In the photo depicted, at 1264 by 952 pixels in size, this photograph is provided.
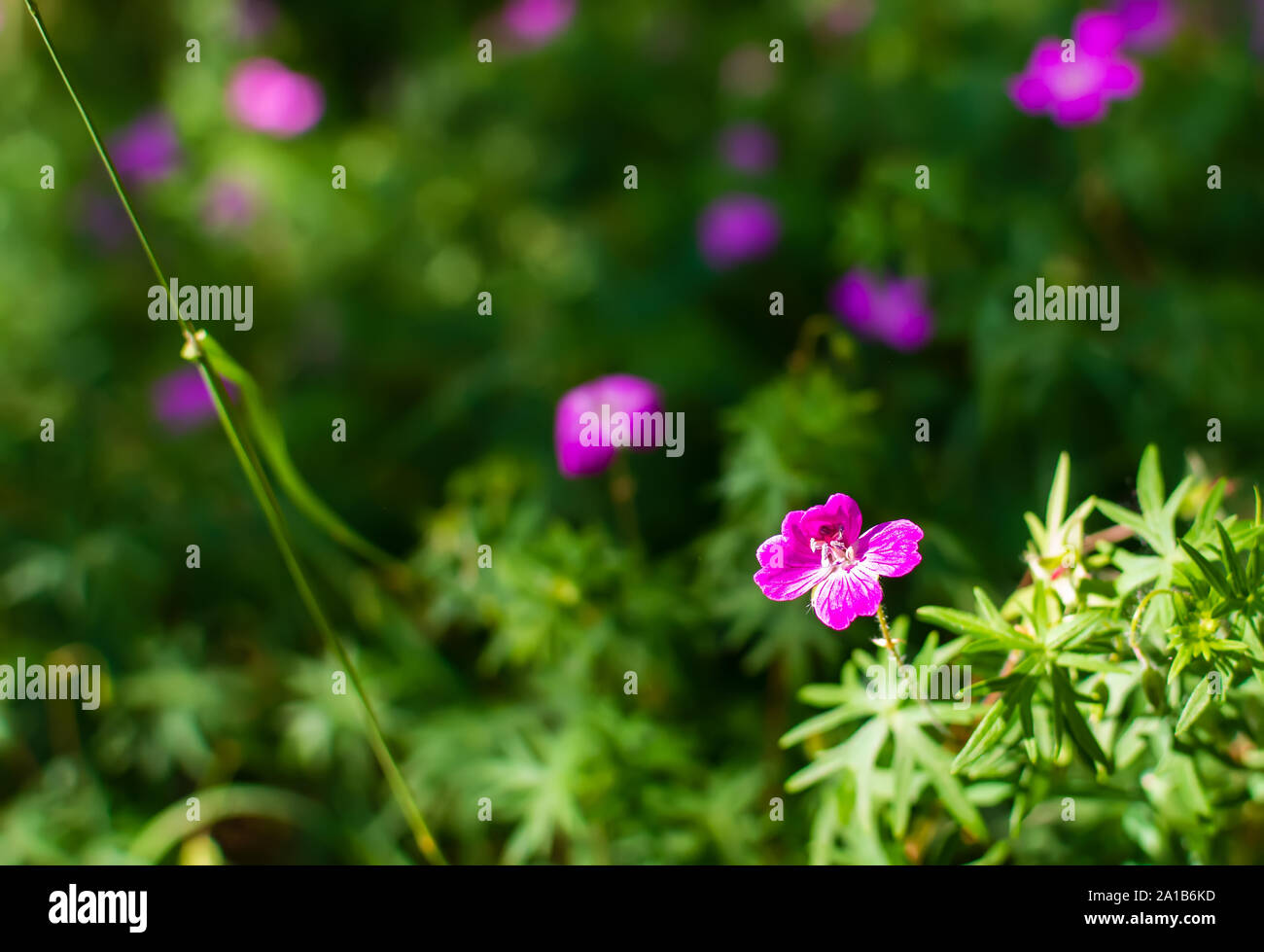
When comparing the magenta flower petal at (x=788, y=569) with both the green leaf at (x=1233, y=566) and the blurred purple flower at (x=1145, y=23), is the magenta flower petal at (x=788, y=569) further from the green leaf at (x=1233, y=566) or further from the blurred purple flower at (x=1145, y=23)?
the blurred purple flower at (x=1145, y=23)

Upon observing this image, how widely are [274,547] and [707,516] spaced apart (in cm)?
77

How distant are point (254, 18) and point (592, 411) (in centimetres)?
192

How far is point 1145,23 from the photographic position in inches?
78.6

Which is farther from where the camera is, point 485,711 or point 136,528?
point 136,528

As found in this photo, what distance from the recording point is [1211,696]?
0.84 meters

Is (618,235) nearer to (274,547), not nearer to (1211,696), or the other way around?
(274,547)

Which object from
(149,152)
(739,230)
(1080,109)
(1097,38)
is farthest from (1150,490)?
(149,152)

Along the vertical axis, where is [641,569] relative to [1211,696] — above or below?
above

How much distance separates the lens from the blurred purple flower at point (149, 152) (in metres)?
2.46

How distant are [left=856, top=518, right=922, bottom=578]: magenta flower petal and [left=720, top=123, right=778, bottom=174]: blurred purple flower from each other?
1689mm

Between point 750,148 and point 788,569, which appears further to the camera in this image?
point 750,148

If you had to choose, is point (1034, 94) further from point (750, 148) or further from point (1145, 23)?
point (750, 148)
